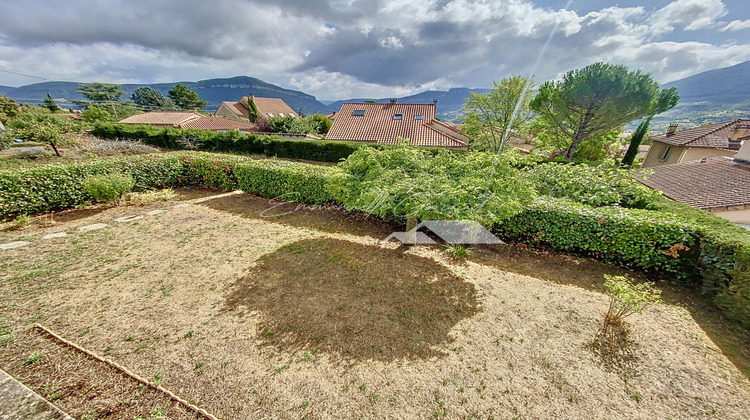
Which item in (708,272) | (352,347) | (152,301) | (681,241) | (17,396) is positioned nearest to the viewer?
(17,396)

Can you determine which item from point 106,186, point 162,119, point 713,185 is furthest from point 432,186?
point 162,119

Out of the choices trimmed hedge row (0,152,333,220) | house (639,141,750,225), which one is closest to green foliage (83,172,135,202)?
trimmed hedge row (0,152,333,220)

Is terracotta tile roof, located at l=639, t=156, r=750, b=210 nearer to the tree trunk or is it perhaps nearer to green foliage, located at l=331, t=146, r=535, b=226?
green foliage, located at l=331, t=146, r=535, b=226

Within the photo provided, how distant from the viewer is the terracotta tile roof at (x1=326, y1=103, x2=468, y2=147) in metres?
19.0

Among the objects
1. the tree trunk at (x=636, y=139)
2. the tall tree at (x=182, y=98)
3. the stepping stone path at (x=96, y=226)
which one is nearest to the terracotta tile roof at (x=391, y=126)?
the tree trunk at (x=636, y=139)

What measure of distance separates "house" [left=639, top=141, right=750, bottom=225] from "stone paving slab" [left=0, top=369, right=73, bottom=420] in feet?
37.6

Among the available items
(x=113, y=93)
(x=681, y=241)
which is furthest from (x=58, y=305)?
(x=113, y=93)

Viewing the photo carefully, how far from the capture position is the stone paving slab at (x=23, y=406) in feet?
6.29

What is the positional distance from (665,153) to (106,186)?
30909 millimetres

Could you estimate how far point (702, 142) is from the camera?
1545 cm

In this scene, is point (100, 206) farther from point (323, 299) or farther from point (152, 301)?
point (323, 299)

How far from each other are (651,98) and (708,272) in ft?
45.7

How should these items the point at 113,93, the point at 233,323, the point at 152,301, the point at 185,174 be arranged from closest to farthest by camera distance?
the point at 233,323
the point at 152,301
the point at 185,174
the point at 113,93

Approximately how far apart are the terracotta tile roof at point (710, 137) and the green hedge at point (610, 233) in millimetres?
18442
